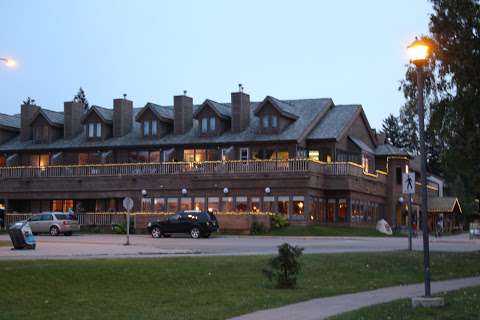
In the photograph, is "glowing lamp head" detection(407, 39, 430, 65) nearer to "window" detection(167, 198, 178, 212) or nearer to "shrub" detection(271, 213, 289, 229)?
"shrub" detection(271, 213, 289, 229)

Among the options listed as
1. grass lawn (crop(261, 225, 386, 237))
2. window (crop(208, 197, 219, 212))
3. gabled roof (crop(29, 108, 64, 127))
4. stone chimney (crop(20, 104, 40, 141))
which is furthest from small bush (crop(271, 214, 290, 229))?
stone chimney (crop(20, 104, 40, 141))

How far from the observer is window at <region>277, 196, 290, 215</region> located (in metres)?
55.6

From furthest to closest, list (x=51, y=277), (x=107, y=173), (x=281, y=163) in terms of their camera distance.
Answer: (x=107, y=173) < (x=281, y=163) < (x=51, y=277)

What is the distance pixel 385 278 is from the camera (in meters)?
21.5

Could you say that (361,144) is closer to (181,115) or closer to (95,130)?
(181,115)

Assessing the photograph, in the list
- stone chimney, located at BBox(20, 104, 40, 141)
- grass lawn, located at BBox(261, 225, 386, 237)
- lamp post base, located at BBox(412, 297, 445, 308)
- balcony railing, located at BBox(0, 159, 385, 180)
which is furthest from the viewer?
stone chimney, located at BBox(20, 104, 40, 141)

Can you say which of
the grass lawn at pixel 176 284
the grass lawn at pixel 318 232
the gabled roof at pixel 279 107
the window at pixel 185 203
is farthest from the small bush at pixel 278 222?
the grass lawn at pixel 176 284

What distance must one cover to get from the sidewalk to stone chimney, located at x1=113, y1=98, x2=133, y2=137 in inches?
1906

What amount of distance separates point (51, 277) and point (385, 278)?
8921 mm

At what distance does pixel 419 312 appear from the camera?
14.5 m

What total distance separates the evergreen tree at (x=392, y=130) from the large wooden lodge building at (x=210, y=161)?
56764 millimetres

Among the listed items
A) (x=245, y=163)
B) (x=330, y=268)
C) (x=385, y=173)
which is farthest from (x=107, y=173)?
(x=330, y=268)

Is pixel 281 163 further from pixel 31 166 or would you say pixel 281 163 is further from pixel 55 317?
pixel 55 317

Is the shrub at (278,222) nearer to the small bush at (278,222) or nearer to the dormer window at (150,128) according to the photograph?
the small bush at (278,222)
